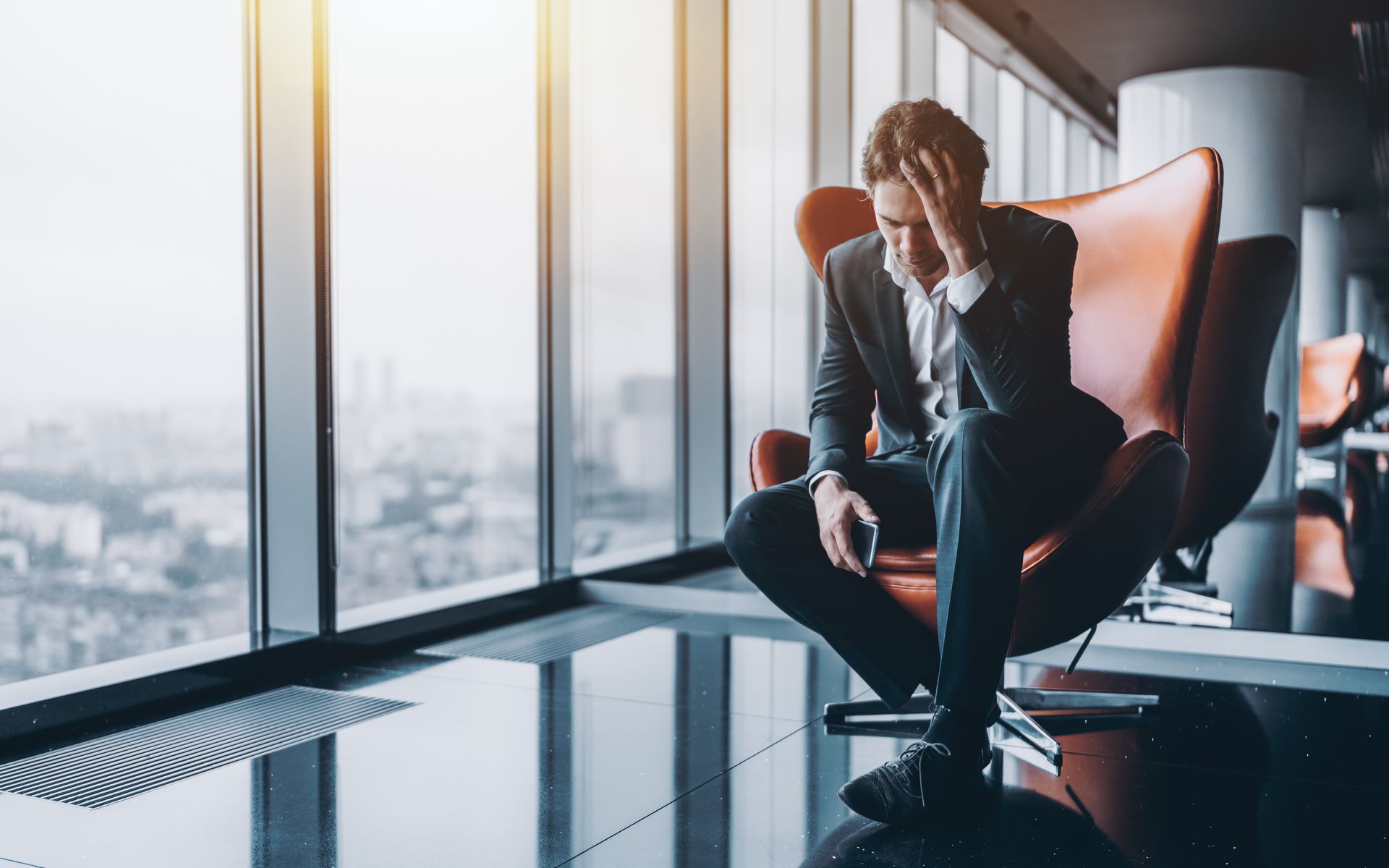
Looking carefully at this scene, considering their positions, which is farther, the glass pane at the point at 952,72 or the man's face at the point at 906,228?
the glass pane at the point at 952,72

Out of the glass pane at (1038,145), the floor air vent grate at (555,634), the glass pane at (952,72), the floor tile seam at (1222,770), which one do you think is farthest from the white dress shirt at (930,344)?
the glass pane at (1038,145)

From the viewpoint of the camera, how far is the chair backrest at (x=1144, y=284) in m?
2.06

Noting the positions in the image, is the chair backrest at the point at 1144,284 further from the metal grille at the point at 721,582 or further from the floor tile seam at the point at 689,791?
the metal grille at the point at 721,582

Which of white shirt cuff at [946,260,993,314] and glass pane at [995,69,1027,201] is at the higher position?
glass pane at [995,69,1027,201]

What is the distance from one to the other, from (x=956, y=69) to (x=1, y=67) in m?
4.57

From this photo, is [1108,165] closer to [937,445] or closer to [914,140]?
[914,140]

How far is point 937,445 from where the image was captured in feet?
5.63

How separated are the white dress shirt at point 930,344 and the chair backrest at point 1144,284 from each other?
205mm

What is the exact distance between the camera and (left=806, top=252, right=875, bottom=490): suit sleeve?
1.96 m

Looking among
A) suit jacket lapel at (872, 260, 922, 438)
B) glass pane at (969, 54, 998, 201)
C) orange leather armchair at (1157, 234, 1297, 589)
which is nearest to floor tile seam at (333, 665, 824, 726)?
suit jacket lapel at (872, 260, 922, 438)

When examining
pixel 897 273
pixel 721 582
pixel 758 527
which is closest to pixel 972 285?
pixel 897 273

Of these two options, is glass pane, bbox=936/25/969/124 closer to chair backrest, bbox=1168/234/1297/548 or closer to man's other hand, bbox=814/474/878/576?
chair backrest, bbox=1168/234/1297/548

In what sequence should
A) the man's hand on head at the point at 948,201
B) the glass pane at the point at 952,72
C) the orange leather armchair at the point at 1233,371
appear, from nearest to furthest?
1. the man's hand on head at the point at 948,201
2. the orange leather armchair at the point at 1233,371
3. the glass pane at the point at 952,72

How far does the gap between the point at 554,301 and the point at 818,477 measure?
2.07 metres
